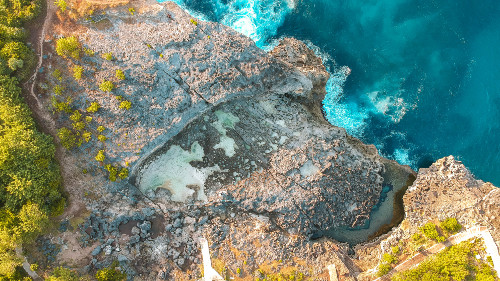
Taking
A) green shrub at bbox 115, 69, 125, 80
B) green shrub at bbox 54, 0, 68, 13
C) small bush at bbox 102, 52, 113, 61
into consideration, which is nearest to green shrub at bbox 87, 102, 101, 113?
green shrub at bbox 115, 69, 125, 80

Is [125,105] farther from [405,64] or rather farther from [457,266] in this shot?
[457,266]

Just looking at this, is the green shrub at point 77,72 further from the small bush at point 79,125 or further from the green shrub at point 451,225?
the green shrub at point 451,225

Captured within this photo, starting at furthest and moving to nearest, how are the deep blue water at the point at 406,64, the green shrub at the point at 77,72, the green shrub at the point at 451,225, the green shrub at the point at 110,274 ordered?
the deep blue water at the point at 406,64 < the green shrub at the point at 451,225 < the green shrub at the point at 77,72 < the green shrub at the point at 110,274

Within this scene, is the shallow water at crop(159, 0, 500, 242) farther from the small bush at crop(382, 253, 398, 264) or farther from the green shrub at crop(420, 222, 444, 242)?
the small bush at crop(382, 253, 398, 264)

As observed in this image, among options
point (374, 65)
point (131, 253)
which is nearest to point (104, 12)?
point (131, 253)

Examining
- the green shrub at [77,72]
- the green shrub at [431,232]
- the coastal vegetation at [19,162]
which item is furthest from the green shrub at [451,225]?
the green shrub at [77,72]
